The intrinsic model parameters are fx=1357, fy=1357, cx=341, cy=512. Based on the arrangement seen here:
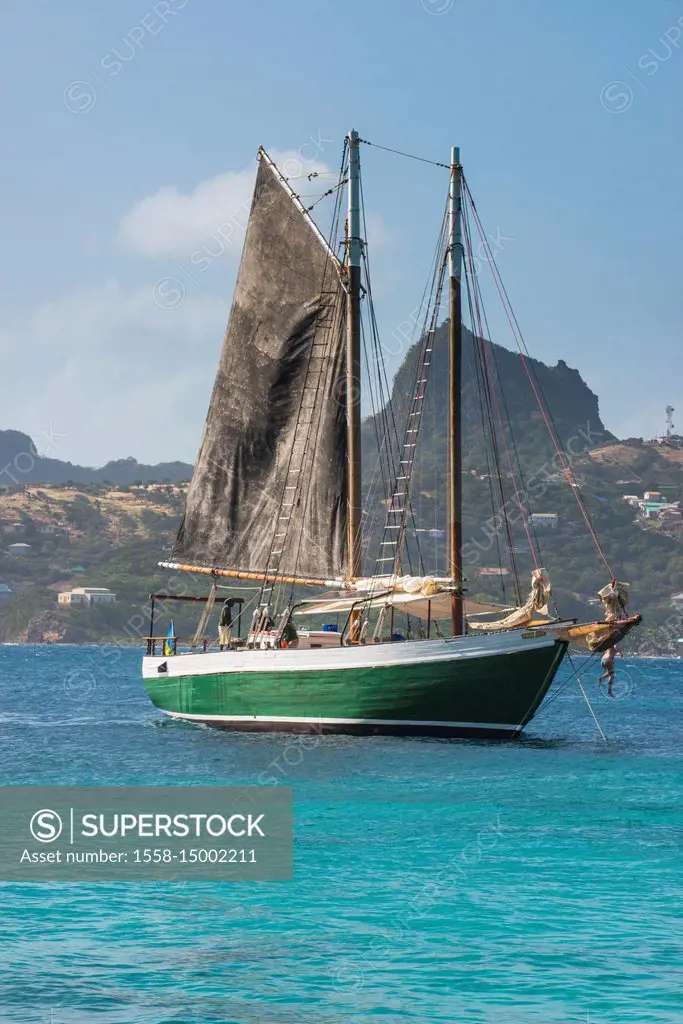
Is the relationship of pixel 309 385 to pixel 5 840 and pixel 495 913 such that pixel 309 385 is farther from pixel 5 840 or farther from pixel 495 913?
pixel 495 913

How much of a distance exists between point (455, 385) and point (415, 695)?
10.3 meters

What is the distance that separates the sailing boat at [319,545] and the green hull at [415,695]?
53 mm

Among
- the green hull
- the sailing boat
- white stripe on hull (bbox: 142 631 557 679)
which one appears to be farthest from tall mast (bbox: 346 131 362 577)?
the green hull

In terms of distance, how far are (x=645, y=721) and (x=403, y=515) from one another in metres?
27.0

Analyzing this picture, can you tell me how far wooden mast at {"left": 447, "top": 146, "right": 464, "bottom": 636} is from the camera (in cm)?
4181

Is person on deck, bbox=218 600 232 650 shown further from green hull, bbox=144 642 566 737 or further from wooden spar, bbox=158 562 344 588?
green hull, bbox=144 642 566 737

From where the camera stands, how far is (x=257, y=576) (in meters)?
48.0

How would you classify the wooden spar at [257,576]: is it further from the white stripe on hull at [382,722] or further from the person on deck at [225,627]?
the white stripe on hull at [382,722]

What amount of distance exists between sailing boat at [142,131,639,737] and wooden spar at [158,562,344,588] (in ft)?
0.34

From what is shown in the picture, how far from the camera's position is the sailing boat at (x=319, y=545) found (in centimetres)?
3941
